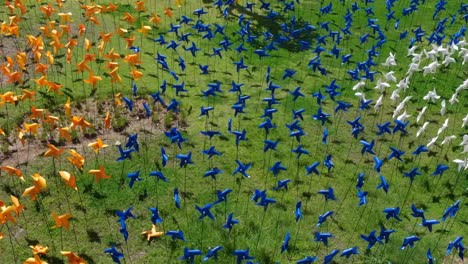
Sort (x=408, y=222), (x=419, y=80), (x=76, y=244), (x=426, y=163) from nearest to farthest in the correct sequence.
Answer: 1. (x=76, y=244)
2. (x=408, y=222)
3. (x=426, y=163)
4. (x=419, y=80)

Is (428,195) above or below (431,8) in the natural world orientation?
below

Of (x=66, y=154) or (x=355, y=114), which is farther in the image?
(x=355, y=114)

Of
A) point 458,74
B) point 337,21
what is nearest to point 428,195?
point 458,74

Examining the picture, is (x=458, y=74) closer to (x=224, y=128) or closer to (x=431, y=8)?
(x=431, y=8)

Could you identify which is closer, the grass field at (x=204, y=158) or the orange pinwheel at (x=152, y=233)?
the orange pinwheel at (x=152, y=233)

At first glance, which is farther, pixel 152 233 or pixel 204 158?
pixel 204 158

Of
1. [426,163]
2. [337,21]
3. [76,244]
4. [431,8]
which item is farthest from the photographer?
[431,8]

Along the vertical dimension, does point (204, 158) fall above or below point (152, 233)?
below

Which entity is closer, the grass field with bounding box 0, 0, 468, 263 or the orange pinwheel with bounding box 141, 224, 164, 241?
the orange pinwheel with bounding box 141, 224, 164, 241
